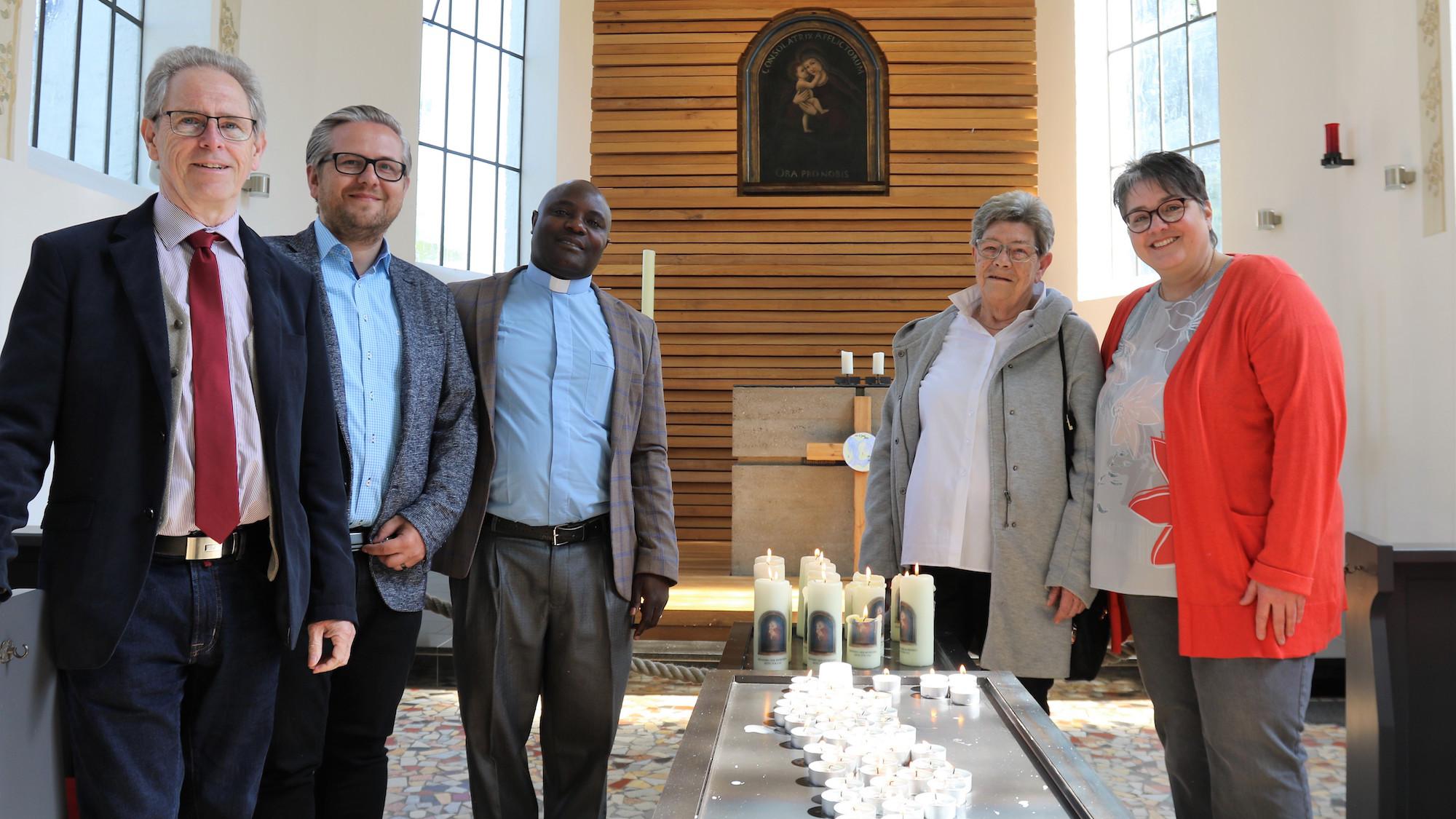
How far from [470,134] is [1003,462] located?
21.2ft

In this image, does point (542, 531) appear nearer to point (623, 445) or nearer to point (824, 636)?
point (623, 445)

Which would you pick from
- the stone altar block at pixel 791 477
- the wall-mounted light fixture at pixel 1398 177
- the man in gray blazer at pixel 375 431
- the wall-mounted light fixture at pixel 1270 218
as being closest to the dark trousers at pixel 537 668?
the man in gray blazer at pixel 375 431

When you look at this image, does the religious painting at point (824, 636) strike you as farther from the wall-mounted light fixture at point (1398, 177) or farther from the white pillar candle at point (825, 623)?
the wall-mounted light fixture at point (1398, 177)

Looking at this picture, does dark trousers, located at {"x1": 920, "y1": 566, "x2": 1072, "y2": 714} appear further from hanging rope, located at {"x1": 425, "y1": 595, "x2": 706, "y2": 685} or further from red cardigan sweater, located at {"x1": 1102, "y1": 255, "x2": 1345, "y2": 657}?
hanging rope, located at {"x1": 425, "y1": 595, "x2": 706, "y2": 685}

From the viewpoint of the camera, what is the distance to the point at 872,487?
2.67 meters

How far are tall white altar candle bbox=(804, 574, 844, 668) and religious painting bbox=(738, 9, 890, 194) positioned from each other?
19.6ft

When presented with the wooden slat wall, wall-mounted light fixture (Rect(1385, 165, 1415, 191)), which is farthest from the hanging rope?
the wooden slat wall

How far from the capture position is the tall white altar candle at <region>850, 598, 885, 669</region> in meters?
2.18

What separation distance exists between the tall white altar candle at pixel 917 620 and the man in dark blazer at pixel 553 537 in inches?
20.5

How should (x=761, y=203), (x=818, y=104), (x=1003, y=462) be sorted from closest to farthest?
(x=1003, y=462), (x=818, y=104), (x=761, y=203)

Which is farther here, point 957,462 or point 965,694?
point 957,462

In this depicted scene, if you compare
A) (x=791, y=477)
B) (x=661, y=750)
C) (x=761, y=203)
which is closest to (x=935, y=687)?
(x=661, y=750)

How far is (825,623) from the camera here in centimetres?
221

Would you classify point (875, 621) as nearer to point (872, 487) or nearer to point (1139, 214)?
point (872, 487)
